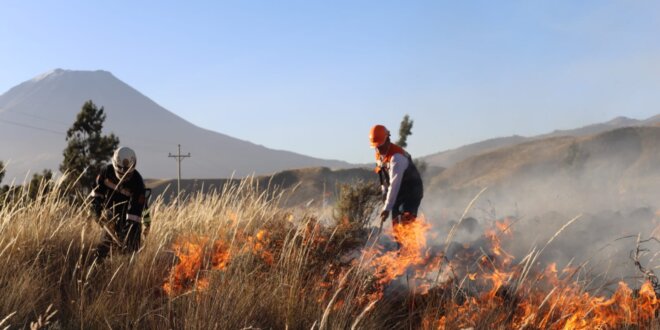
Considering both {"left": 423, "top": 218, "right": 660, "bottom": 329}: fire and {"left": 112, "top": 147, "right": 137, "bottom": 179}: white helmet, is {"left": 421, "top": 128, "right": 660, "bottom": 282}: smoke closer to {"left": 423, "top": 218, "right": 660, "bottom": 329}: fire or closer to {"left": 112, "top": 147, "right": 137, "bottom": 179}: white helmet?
{"left": 423, "top": 218, "right": 660, "bottom": 329}: fire

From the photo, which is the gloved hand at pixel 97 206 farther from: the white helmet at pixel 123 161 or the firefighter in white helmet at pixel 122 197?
the white helmet at pixel 123 161

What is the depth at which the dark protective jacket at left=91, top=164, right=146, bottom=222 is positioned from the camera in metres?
6.00

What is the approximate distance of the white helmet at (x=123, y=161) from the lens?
5.99 m

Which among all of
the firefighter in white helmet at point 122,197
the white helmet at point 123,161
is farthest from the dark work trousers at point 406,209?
the white helmet at point 123,161

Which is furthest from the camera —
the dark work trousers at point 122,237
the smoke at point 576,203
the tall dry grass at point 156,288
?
the smoke at point 576,203

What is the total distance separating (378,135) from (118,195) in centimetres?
329

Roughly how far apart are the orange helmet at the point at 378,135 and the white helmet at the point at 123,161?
302 centimetres

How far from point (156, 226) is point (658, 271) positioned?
9.10 metres

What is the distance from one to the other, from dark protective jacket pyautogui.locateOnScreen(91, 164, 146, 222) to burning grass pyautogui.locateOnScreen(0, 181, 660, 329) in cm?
33

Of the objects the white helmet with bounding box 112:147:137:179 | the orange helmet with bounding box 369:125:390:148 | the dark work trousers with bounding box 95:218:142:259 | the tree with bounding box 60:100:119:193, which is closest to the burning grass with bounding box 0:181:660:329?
the dark work trousers with bounding box 95:218:142:259

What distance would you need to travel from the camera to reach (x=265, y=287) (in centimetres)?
421

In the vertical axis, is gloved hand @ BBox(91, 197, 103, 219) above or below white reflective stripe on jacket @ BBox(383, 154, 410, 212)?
below

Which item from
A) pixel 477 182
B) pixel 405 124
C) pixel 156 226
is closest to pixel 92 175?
pixel 156 226

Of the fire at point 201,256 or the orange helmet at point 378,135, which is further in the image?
the orange helmet at point 378,135
